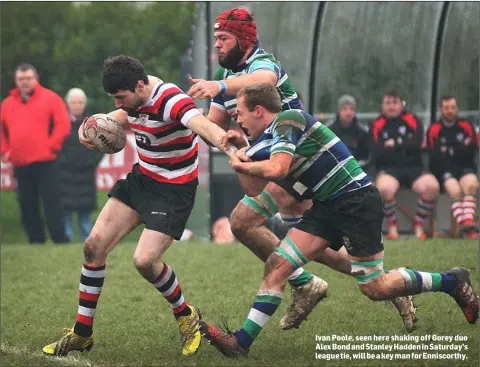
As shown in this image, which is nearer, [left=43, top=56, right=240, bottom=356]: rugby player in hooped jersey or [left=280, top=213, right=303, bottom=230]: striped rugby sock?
[left=43, top=56, right=240, bottom=356]: rugby player in hooped jersey

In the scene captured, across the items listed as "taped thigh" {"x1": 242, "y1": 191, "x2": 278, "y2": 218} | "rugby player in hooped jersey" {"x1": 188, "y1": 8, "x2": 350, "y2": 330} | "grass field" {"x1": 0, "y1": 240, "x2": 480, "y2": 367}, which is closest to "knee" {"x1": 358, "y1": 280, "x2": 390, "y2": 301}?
"grass field" {"x1": 0, "y1": 240, "x2": 480, "y2": 367}

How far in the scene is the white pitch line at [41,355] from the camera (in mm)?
7133

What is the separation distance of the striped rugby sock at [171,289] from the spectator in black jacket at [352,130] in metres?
6.66

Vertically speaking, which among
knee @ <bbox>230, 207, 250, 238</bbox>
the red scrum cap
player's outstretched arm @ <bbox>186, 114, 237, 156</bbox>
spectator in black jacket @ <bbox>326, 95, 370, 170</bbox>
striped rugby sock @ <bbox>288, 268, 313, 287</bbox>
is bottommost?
spectator in black jacket @ <bbox>326, 95, 370, 170</bbox>

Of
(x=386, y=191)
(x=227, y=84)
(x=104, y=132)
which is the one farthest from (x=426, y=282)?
(x=386, y=191)

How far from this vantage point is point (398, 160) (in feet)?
45.6

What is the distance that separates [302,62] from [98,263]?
7772 mm

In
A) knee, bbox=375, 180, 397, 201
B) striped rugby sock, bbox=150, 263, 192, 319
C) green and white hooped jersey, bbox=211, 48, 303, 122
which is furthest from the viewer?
knee, bbox=375, 180, 397, 201

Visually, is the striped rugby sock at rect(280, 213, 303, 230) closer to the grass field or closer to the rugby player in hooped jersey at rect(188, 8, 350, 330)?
the rugby player in hooped jersey at rect(188, 8, 350, 330)

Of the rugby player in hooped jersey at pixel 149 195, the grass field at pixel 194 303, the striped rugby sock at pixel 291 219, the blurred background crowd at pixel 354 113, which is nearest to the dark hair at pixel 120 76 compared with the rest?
the rugby player in hooped jersey at pixel 149 195

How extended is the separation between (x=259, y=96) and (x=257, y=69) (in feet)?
2.97

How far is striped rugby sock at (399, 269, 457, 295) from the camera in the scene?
716 cm

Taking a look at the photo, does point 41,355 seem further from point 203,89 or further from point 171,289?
point 203,89

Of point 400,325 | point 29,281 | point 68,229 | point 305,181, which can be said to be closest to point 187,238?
point 68,229
